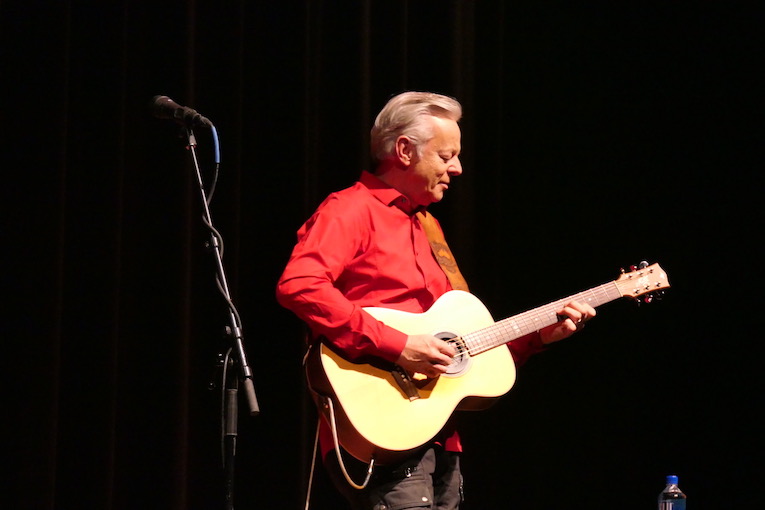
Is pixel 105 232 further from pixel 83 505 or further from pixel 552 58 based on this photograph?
pixel 552 58

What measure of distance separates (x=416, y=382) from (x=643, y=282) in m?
1.01

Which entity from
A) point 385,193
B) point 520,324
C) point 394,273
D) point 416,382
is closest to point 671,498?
point 520,324

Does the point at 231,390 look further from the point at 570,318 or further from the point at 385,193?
the point at 570,318

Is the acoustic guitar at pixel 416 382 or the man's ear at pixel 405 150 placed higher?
the man's ear at pixel 405 150

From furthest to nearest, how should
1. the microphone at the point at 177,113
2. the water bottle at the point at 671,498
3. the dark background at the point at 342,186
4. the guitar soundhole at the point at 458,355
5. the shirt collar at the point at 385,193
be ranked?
the water bottle at the point at 671,498
the dark background at the point at 342,186
the shirt collar at the point at 385,193
the guitar soundhole at the point at 458,355
the microphone at the point at 177,113

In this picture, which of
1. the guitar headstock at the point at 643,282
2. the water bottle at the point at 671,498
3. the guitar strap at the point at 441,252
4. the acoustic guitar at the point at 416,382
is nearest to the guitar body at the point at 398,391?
the acoustic guitar at the point at 416,382

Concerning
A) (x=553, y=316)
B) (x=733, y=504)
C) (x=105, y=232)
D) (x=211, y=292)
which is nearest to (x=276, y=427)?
(x=211, y=292)

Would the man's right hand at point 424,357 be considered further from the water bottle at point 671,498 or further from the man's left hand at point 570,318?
the water bottle at point 671,498

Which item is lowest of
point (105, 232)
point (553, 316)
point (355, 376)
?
point (355, 376)

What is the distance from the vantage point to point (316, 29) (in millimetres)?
3631

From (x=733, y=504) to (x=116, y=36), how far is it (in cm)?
307

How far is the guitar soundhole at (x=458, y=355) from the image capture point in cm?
261

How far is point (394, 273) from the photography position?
8.73ft

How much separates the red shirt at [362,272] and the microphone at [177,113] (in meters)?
0.46
